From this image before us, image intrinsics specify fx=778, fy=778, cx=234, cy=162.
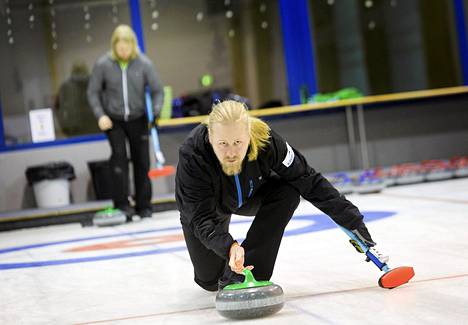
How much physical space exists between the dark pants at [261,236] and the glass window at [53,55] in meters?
6.19

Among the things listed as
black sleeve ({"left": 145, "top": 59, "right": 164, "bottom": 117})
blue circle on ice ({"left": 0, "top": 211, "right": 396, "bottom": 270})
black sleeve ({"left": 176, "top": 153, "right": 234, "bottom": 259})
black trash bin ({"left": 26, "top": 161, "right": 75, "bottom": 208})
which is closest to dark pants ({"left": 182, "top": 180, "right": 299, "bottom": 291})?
black sleeve ({"left": 176, "top": 153, "right": 234, "bottom": 259})

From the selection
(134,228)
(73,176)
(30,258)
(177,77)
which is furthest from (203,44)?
(30,258)

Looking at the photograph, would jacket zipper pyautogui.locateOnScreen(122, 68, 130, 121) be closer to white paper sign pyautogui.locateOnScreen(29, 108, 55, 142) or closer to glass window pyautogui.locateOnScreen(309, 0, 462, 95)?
white paper sign pyautogui.locateOnScreen(29, 108, 55, 142)

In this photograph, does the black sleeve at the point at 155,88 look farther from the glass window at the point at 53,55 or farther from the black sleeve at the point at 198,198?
the black sleeve at the point at 198,198

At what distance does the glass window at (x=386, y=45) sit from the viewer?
9.59 metres

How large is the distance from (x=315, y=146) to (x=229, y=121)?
6892 mm

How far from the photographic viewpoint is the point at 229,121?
7.76 feet

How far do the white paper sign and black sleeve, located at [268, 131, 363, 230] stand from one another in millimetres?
6379

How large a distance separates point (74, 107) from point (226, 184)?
654 cm

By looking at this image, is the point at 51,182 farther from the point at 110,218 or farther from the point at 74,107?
the point at 110,218

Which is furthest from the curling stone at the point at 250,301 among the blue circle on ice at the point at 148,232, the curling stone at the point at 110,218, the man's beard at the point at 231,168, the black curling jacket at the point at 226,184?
the curling stone at the point at 110,218

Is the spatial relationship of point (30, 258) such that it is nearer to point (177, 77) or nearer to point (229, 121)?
point (229, 121)

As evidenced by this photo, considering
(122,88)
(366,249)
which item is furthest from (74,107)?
(366,249)

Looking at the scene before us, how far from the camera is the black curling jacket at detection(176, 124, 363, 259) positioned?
257 centimetres
